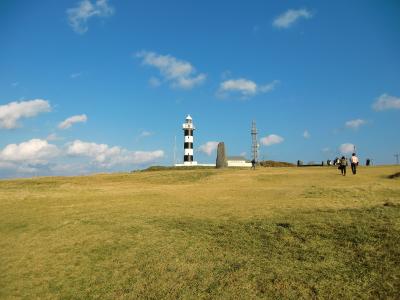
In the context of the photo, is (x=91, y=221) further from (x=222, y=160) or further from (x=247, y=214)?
(x=222, y=160)

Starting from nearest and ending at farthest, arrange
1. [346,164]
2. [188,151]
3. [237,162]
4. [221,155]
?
[346,164] < [221,155] < [237,162] < [188,151]

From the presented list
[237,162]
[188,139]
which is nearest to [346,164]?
[237,162]

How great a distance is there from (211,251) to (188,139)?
253ft

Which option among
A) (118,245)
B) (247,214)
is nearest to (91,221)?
(118,245)

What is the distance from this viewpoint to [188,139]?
9000 cm

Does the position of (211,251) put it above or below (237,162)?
below

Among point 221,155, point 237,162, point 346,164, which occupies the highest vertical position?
point 221,155

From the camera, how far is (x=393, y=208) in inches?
618

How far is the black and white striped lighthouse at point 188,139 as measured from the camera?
88.9 metres

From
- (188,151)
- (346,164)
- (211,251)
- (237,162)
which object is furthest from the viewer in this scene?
(188,151)

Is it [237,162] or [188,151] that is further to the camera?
[188,151]

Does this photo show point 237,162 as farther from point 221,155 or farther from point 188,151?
point 221,155

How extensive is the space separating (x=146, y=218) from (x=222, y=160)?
4052cm

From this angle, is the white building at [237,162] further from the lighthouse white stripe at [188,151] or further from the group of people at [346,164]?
the group of people at [346,164]
